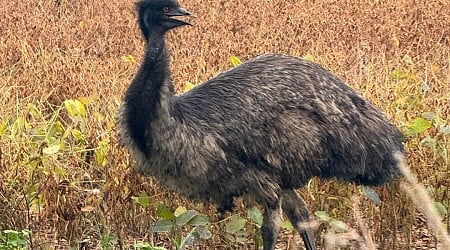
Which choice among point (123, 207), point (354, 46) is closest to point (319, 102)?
point (123, 207)

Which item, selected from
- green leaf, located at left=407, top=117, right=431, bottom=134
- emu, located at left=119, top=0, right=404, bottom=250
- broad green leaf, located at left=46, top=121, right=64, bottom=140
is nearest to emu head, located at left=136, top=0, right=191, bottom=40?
emu, located at left=119, top=0, right=404, bottom=250

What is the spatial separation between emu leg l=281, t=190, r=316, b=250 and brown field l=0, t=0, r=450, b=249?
0.25ft

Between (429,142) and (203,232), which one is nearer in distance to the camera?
(203,232)

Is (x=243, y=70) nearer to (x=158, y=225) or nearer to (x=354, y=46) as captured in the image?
(x=158, y=225)

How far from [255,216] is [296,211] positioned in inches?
6.6

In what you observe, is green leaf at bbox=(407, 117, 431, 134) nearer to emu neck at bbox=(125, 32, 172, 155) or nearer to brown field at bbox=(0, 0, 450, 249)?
brown field at bbox=(0, 0, 450, 249)

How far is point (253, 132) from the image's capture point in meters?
3.38

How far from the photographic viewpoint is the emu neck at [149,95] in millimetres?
3221

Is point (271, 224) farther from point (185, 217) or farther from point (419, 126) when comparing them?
point (419, 126)

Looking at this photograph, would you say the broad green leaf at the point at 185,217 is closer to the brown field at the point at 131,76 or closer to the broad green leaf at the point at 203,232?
the broad green leaf at the point at 203,232

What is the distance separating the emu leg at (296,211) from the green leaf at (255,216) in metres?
0.12

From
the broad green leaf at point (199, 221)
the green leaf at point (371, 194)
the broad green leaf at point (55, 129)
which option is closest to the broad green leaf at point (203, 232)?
the broad green leaf at point (199, 221)

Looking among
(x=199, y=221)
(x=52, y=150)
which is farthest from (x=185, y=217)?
(x=52, y=150)

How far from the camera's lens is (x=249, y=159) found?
3379 millimetres
